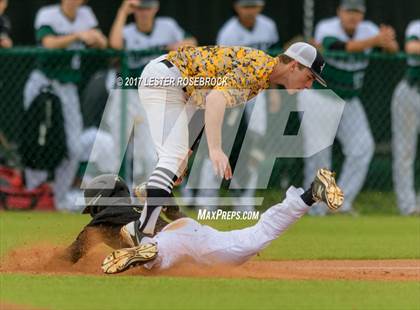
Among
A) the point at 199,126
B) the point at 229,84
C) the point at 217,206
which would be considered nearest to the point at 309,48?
the point at 229,84

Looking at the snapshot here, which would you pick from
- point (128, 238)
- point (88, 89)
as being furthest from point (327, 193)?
point (88, 89)

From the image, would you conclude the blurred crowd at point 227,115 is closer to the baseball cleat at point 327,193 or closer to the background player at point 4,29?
the background player at point 4,29

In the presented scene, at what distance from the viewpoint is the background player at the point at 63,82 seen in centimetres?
1418

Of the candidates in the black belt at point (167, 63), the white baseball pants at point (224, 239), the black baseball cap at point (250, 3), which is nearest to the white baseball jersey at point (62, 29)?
the black baseball cap at point (250, 3)

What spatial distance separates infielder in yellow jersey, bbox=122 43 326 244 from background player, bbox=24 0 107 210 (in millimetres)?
4920

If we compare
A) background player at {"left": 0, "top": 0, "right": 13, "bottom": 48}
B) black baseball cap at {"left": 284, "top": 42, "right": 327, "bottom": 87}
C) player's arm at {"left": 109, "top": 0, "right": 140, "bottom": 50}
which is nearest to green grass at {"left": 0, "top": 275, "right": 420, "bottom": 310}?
black baseball cap at {"left": 284, "top": 42, "right": 327, "bottom": 87}

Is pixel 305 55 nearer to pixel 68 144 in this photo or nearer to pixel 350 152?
pixel 350 152

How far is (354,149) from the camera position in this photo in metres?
14.4

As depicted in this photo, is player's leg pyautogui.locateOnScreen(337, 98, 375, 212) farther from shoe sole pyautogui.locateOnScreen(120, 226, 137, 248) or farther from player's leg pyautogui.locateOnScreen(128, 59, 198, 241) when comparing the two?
shoe sole pyautogui.locateOnScreen(120, 226, 137, 248)

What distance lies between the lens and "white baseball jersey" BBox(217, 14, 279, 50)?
14.5 metres

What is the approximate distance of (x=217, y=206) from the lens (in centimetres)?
1408

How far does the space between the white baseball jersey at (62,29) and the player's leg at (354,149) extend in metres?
3.45

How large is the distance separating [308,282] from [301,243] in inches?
124

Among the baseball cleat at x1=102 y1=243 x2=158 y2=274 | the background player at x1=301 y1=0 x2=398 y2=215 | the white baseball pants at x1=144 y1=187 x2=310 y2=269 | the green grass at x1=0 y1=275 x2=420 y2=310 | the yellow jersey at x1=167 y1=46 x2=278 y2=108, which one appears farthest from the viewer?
the background player at x1=301 y1=0 x2=398 y2=215
